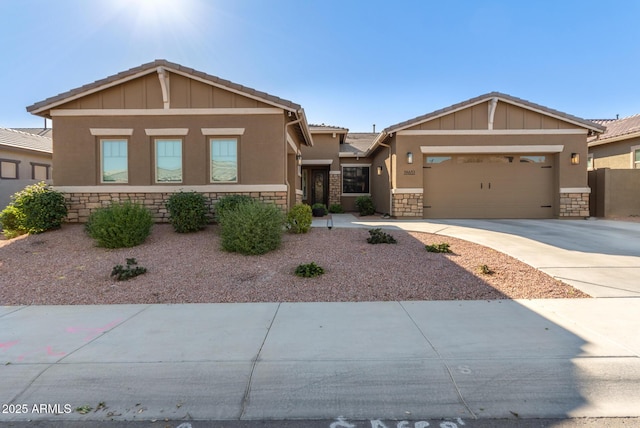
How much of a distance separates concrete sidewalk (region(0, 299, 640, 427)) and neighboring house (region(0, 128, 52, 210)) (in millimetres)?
14303

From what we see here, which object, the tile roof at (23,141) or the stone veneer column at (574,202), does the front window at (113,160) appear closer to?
the tile roof at (23,141)

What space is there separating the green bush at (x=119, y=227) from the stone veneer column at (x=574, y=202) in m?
14.6

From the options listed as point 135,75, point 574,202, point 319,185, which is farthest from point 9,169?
point 574,202

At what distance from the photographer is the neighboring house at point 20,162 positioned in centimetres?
1503

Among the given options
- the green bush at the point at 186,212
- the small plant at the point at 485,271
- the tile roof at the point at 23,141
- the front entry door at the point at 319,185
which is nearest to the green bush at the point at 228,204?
the green bush at the point at 186,212

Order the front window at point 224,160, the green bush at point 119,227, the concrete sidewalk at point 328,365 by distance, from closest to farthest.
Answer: the concrete sidewalk at point 328,365
the green bush at point 119,227
the front window at point 224,160

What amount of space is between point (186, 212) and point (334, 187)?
425 inches

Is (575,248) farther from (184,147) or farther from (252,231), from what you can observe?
(184,147)

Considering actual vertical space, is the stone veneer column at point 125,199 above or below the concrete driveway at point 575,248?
above

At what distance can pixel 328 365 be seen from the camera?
3.19 metres

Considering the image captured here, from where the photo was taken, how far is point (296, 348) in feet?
11.6

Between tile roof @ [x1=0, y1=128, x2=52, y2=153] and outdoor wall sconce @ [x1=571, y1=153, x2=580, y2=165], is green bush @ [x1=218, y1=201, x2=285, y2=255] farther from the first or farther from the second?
tile roof @ [x1=0, y1=128, x2=52, y2=153]

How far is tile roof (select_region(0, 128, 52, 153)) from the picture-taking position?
16.6 m

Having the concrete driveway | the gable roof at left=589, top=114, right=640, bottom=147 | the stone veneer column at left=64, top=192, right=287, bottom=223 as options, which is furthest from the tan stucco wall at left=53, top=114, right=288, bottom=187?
the gable roof at left=589, top=114, right=640, bottom=147
